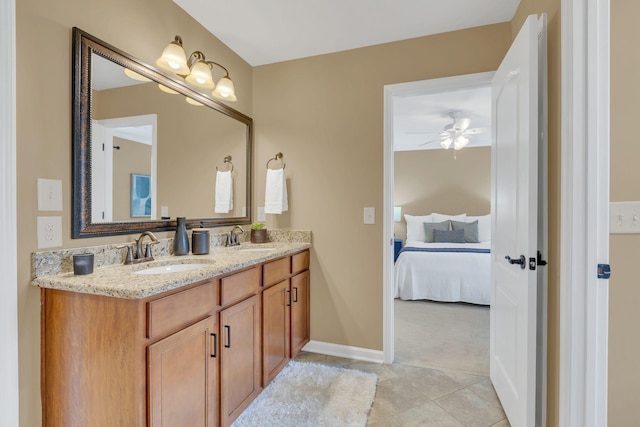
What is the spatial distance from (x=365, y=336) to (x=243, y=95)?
7.28 feet

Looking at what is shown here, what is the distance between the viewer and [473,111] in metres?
4.01

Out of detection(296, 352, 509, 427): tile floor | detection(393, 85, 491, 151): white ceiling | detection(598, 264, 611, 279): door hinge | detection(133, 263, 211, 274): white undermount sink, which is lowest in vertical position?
detection(296, 352, 509, 427): tile floor

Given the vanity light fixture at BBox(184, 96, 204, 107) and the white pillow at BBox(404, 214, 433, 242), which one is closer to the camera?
the vanity light fixture at BBox(184, 96, 204, 107)

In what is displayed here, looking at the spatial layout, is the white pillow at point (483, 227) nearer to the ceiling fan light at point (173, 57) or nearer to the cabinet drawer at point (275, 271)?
the cabinet drawer at point (275, 271)

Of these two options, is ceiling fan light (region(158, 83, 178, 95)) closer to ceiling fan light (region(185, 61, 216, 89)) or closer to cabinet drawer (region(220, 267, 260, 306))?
ceiling fan light (region(185, 61, 216, 89))

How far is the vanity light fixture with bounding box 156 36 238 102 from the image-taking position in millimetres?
1761

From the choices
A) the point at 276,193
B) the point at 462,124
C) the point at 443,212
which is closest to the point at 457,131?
the point at 462,124

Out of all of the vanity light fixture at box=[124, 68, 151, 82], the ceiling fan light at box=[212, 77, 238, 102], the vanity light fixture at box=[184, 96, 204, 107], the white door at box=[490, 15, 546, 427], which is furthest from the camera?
the ceiling fan light at box=[212, 77, 238, 102]

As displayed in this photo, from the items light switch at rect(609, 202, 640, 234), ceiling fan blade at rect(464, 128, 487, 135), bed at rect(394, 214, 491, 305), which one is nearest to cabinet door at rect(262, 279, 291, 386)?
light switch at rect(609, 202, 640, 234)

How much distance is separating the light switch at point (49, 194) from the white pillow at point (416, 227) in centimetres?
524

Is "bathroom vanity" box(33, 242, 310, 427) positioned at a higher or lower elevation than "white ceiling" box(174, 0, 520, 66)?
lower

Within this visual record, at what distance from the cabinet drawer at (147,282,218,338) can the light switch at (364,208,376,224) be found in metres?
1.31

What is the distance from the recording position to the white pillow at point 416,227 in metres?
5.66

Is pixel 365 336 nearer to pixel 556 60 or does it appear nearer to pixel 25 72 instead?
pixel 556 60
